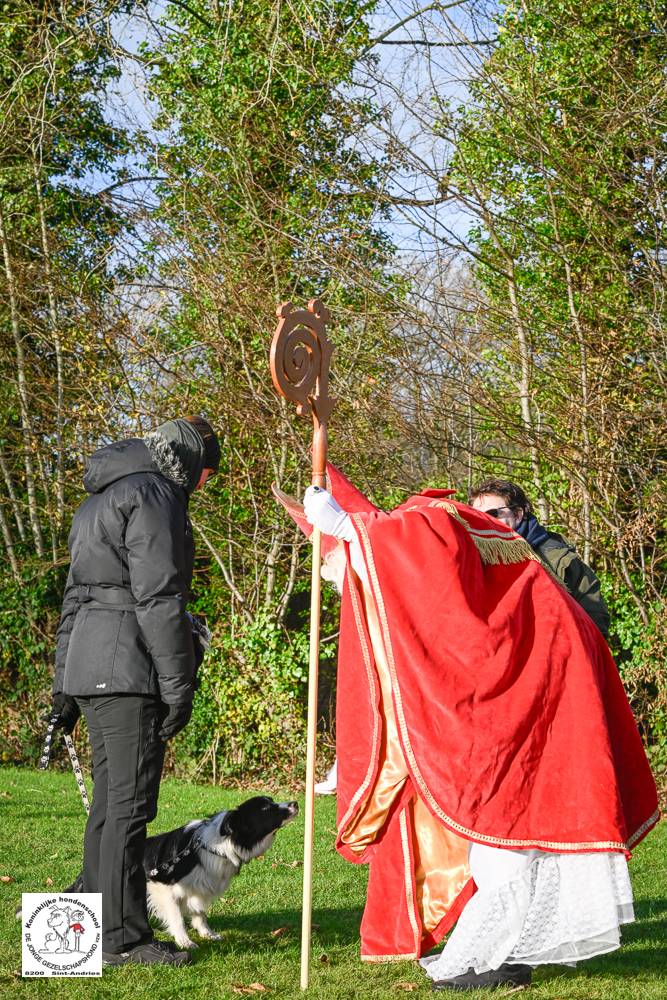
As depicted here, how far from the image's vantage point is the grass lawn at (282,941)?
389 cm

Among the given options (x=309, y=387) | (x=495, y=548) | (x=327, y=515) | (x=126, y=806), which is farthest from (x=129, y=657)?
(x=495, y=548)

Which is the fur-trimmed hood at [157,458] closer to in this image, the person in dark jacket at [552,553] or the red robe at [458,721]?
the red robe at [458,721]

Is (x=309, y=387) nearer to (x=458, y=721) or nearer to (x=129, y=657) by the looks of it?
(x=129, y=657)

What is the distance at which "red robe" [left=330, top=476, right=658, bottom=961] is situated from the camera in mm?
3777

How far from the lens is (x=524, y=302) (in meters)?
7.97

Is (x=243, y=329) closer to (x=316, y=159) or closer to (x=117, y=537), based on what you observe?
(x=316, y=159)

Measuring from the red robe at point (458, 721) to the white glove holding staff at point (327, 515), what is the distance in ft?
0.13

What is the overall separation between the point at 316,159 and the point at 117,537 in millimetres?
5447

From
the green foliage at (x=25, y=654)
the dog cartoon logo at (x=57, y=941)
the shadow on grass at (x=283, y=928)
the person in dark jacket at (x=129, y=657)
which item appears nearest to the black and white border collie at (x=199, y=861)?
the shadow on grass at (x=283, y=928)

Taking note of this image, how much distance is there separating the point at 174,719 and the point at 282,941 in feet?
3.90

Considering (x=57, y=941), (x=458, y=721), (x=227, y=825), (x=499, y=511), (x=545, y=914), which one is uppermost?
(x=499, y=511)

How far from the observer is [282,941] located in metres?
4.50

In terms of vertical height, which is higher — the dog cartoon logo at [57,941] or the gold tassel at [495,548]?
the gold tassel at [495,548]

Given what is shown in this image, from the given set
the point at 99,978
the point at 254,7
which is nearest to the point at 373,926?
the point at 99,978
